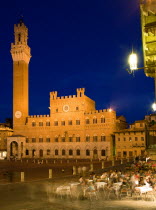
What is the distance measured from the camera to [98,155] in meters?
51.3

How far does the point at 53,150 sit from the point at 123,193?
44.9 metres

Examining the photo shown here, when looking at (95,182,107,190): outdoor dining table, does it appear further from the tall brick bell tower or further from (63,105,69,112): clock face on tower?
the tall brick bell tower

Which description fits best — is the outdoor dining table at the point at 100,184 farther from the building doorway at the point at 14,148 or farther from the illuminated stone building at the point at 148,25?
the building doorway at the point at 14,148

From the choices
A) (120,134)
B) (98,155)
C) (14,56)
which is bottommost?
(98,155)

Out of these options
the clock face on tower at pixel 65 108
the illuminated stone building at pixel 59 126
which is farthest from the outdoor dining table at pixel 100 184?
the clock face on tower at pixel 65 108

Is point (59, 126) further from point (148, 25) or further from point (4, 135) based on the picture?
point (148, 25)

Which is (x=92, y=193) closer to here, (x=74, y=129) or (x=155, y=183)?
(x=155, y=183)

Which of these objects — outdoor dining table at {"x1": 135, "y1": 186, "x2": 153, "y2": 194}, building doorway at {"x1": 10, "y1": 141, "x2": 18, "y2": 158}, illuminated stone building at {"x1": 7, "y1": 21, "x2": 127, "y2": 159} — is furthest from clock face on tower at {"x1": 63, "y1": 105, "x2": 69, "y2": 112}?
outdoor dining table at {"x1": 135, "y1": 186, "x2": 153, "y2": 194}

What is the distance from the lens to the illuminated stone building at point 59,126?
5200 centimetres

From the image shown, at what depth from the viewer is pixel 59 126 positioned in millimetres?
55844

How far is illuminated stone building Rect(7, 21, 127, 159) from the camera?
5200cm

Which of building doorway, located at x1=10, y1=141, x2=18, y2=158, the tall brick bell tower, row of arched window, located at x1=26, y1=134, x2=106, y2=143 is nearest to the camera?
row of arched window, located at x1=26, y1=134, x2=106, y2=143

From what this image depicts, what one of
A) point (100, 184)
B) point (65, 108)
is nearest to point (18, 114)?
point (65, 108)

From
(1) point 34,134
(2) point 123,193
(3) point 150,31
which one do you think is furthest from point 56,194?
(1) point 34,134
